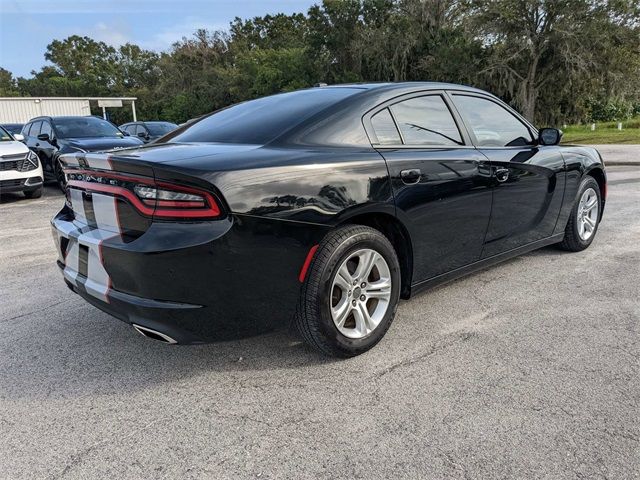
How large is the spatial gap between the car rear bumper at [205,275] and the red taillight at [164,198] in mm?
53

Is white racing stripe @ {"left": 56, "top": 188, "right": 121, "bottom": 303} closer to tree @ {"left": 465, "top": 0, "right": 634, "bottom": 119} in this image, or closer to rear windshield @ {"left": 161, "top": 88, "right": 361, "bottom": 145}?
rear windshield @ {"left": 161, "top": 88, "right": 361, "bottom": 145}

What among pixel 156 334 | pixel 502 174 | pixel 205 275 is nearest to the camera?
pixel 205 275

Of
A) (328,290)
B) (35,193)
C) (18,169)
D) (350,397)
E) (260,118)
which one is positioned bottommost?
(350,397)

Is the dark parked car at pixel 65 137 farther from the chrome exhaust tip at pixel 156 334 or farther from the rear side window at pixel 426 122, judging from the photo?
the chrome exhaust tip at pixel 156 334

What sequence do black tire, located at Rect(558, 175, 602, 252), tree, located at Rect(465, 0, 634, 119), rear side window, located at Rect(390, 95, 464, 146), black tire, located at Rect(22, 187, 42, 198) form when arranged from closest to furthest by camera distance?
rear side window, located at Rect(390, 95, 464, 146)
black tire, located at Rect(558, 175, 602, 252)
black tire, located at Rect(22, 187, 42, 198)
tree, located at Rect(465, 0, 634, 119)

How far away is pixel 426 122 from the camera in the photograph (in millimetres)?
3508

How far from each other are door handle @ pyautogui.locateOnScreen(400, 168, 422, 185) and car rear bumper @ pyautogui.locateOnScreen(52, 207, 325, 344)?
701mm

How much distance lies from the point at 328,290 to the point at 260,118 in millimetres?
1245

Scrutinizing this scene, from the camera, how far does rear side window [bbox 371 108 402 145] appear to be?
3184mm

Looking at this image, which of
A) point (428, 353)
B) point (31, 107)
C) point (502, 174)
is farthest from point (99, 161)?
point (31, 107)

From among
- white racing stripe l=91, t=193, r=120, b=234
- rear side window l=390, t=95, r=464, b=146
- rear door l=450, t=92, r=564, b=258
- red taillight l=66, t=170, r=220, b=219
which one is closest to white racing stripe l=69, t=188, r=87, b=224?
white racing stripe l=91, t=193, r=120, b=234

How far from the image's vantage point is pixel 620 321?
345 cm

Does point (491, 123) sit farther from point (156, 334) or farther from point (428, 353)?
point (156, 334)

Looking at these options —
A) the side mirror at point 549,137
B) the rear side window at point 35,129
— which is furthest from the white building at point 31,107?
the side mirror at point 549,137
